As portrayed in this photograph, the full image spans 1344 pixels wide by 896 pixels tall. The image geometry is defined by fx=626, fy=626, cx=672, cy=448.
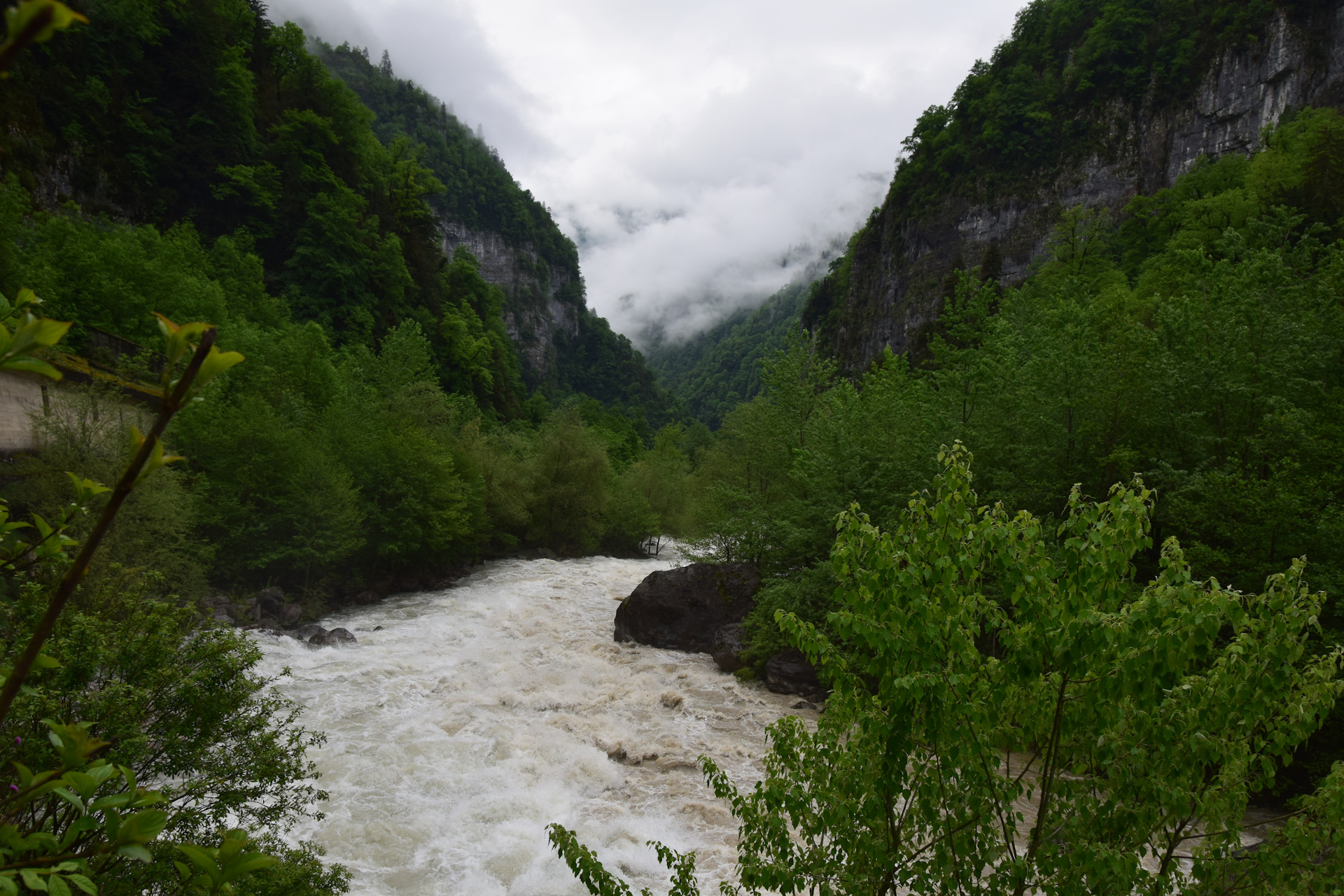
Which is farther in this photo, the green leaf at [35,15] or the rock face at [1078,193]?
the rock face at [1078,193]

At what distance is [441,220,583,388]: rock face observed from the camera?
121 m

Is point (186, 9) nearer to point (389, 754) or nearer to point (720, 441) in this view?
point (720, 441)

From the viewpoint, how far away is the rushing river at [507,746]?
9.95 metres

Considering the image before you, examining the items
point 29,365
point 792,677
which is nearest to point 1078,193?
point 792,677

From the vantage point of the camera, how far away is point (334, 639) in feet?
60.7

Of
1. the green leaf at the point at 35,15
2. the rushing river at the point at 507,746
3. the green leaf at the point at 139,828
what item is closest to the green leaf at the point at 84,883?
the green leaf at the point at 139,828

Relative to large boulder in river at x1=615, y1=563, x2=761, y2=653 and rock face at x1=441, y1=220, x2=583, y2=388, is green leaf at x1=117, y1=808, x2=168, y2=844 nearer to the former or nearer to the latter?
large boulder in river at x1=615, y1=563, x2=761, y2=653

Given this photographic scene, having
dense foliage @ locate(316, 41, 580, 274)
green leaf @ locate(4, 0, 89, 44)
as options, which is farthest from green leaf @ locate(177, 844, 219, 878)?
dense foliage @ locate(316, 41, 580, 274)

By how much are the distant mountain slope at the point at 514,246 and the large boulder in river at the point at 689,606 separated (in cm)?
10044

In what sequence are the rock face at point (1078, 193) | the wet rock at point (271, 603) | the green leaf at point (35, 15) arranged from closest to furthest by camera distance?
1. the green leaf at point (35, 15)
2. the wet rock at point (271, 603)
3. the rock face at point (1078, 193)

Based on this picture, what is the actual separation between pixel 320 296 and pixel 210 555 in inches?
1183

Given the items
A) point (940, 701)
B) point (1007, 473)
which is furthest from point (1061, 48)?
point (940, 701)

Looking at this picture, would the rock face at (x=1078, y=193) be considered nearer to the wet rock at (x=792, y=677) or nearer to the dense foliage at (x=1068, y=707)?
the wet rock at (x=792, y=677)

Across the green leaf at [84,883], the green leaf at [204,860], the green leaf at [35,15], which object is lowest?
the green leaf at [84,883]
